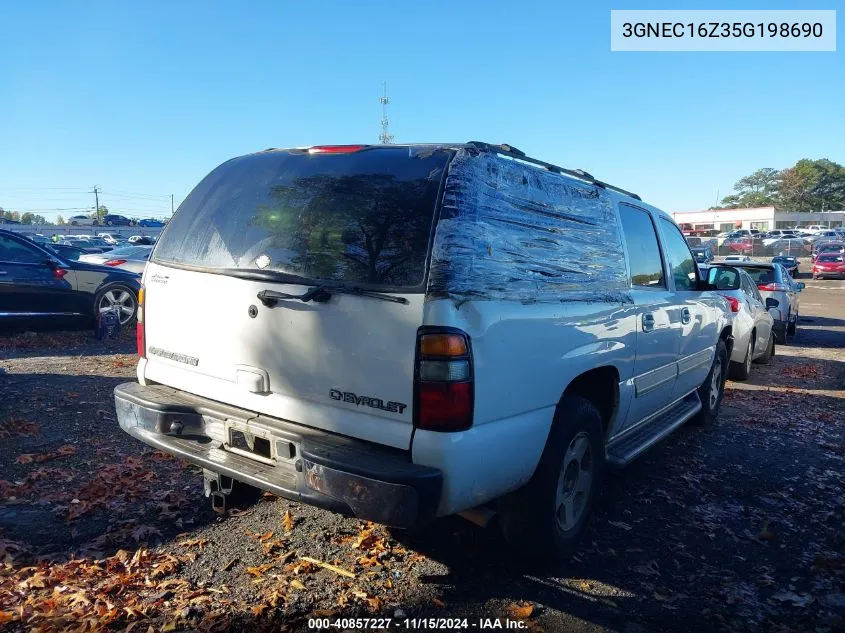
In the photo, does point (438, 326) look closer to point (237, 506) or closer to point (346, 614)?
point (346, 614)

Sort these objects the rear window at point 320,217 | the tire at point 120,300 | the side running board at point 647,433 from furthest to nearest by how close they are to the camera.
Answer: the tire at point 120,300 < the side running board at point 647,433 < the rear window at point 320,217

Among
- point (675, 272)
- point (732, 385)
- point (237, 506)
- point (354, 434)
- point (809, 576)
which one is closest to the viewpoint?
point (354, 434)

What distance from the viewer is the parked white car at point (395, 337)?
260 centimetres

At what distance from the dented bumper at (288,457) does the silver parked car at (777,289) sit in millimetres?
10778

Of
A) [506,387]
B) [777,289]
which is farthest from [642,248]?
[777,289]

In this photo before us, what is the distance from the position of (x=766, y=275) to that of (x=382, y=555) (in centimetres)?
1136

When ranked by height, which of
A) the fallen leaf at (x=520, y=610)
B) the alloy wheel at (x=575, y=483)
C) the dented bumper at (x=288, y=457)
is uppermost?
the dented bumper at (x=288, y=457)

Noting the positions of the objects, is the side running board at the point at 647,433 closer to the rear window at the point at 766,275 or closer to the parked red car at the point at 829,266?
the rear window at the point at 766,275

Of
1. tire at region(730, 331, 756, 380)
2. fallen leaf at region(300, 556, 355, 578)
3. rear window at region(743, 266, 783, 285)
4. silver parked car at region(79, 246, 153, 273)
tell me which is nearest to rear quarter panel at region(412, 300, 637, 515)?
fallen leaf at region(300, 556, 355, 578)

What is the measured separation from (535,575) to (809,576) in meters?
1.49

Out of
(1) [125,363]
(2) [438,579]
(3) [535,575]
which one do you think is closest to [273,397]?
(2) [438,579]

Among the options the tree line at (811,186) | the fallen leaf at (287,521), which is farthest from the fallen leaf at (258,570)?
the tree line at (811,186)

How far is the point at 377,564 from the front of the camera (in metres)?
3.35

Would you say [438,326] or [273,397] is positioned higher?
[438,326]
